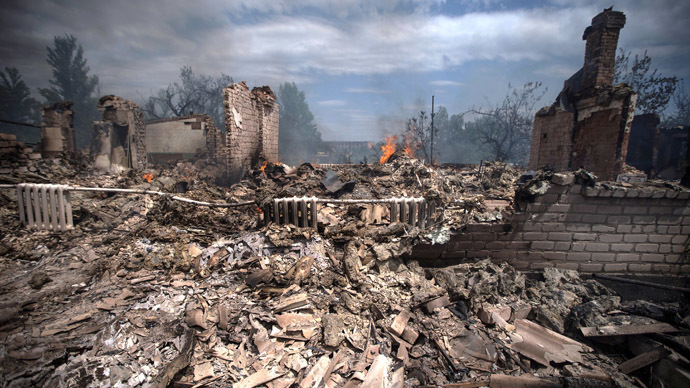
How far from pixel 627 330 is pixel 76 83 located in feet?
181

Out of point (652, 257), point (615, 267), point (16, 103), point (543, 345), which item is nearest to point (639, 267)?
point (652, 257)

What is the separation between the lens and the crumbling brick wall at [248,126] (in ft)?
32.1

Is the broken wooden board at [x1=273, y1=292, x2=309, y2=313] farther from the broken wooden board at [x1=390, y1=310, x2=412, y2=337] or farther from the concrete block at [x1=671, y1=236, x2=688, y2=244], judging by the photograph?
the concrete block at [x1=671, y1=236, x2=688, y2=244]

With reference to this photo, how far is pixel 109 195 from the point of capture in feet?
25.0

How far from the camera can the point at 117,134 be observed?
44.0ft

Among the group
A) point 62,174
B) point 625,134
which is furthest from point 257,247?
point 625,134

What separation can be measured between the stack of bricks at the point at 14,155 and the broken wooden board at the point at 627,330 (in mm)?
14389

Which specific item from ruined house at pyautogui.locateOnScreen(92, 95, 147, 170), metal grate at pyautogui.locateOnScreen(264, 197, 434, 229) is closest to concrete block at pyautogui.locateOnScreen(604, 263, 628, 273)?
metal grate at pyautogui.locateOnScreen(264, 197, 434, 229)

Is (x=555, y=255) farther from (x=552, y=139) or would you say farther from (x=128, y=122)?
(x=128, y=122)

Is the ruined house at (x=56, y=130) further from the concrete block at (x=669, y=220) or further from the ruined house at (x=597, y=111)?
the ruined house at (x=597, y=111)

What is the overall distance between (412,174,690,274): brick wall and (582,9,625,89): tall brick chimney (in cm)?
944

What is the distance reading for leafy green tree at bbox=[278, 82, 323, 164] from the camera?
149 ft

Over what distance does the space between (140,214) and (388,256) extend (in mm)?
5995

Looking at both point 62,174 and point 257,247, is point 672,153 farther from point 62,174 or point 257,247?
point 62,174
